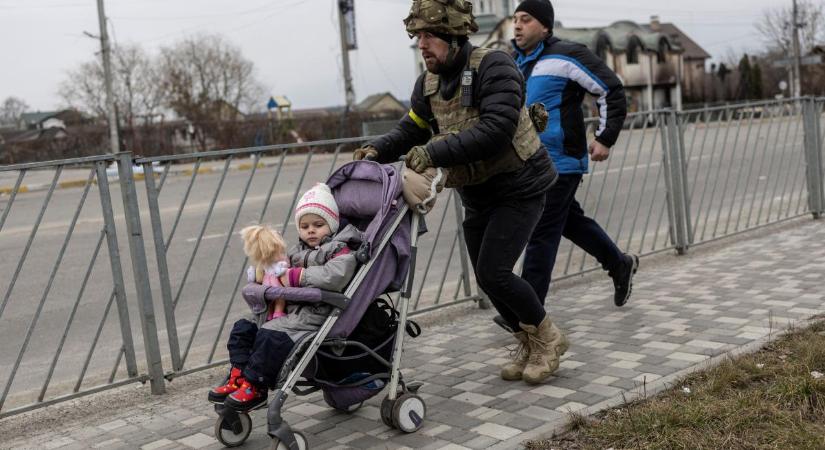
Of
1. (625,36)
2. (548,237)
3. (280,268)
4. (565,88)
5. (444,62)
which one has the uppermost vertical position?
(625,36)

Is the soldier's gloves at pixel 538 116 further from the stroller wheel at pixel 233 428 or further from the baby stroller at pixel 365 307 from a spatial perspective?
the stroller wheel at pixel 233 428

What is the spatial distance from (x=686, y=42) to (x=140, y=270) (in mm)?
87912

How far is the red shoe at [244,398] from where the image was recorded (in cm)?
371

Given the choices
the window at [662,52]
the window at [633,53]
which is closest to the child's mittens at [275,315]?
the window at [633,53]

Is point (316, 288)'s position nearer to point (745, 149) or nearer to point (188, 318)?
point (188, 318)

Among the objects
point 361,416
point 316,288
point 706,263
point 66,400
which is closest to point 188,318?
point 66,400

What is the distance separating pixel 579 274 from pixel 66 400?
13.5 ft

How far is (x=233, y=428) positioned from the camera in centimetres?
390

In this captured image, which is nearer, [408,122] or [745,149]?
[408,122]

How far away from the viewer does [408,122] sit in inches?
183

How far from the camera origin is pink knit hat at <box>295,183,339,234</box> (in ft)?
12.8

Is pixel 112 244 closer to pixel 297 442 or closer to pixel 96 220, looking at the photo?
pixel 297 442

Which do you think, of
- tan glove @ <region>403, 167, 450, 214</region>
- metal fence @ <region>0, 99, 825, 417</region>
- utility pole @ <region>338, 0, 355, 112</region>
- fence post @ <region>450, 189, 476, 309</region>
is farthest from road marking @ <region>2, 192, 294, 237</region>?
utility pole @ <region>338, 0, 355, 112</region>

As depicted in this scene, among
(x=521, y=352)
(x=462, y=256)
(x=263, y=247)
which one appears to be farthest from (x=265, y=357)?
(x=462, y=256)
